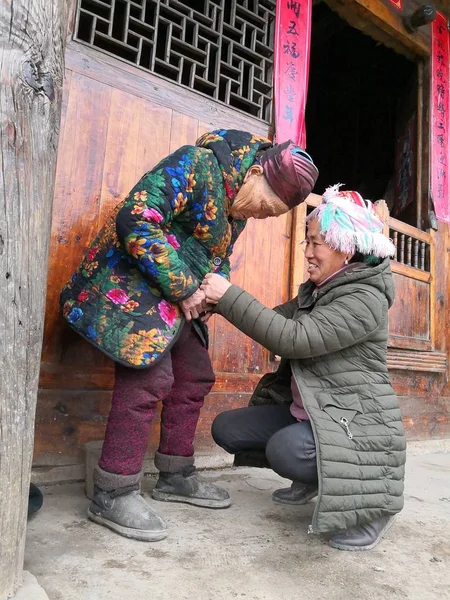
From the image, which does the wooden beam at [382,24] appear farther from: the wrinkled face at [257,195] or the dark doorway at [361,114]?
the wrinkled face at [257,195]

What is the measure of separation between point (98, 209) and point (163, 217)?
0.97 metres

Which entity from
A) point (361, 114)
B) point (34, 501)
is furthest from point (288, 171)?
point (361, 114)

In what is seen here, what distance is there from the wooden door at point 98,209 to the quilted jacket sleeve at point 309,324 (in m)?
0.97

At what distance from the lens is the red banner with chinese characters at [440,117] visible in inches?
188

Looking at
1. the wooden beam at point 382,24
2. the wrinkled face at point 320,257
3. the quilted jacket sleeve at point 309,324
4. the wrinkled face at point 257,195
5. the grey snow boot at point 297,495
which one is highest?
the wooden beam at point 382,24

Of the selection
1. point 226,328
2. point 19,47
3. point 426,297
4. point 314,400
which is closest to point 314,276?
point 314,400

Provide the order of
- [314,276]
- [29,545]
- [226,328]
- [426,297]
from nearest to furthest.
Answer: [29,545]
[314,276]
[226,328]
[426,297]

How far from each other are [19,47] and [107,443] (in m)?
1.36

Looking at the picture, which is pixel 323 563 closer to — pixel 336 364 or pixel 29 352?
pixel 336 364

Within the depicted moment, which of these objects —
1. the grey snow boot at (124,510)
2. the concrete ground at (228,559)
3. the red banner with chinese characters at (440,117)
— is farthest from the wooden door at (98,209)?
the red banner with chinese characters at (440,117)

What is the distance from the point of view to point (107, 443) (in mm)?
1975

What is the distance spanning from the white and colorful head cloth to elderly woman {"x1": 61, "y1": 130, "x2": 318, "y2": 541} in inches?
6.1

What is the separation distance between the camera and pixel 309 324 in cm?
203

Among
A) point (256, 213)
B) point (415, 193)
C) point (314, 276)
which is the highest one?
point (415, 193)
